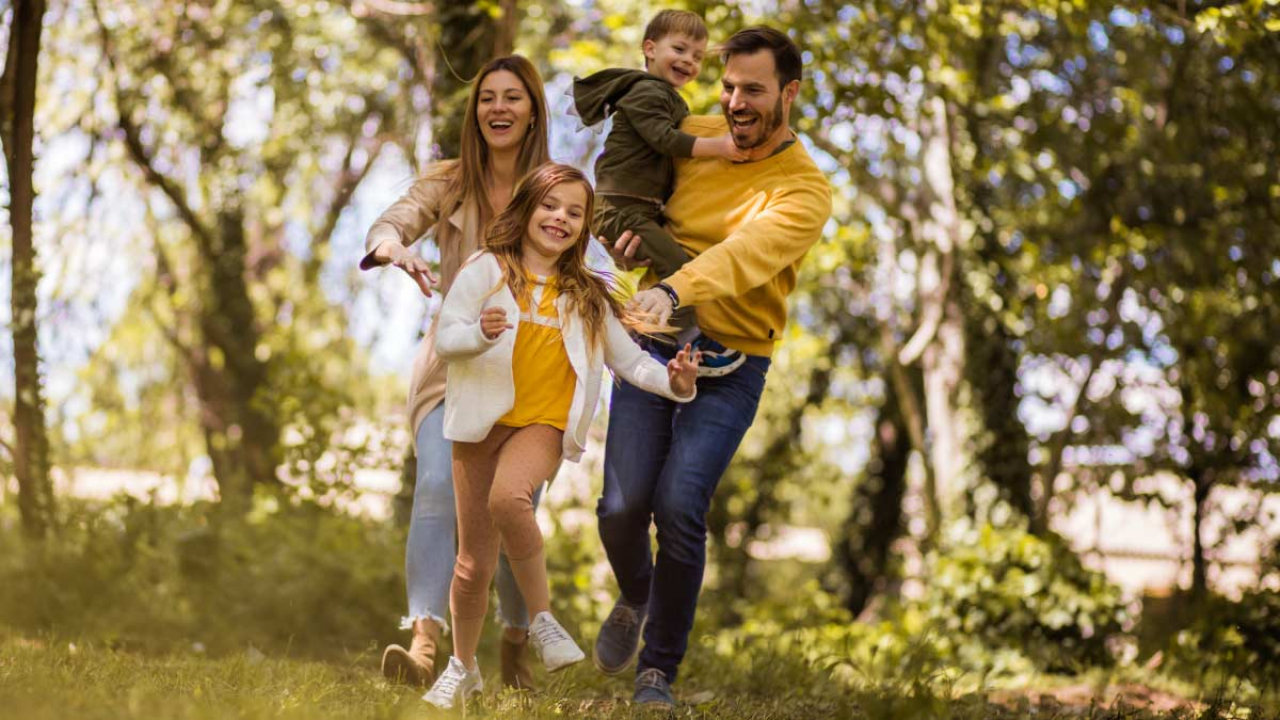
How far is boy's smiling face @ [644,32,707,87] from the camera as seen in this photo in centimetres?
480

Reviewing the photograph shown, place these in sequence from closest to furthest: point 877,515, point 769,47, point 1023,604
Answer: point 769,47
point 1023,604
point 877,515

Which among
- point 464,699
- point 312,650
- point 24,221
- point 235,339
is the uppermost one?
point 24,221

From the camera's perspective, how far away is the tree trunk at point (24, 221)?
22.7 ft

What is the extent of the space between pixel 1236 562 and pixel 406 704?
8.50 metres

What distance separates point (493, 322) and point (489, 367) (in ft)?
0.77

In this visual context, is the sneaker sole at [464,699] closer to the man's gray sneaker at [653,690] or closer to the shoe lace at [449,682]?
the shoe lace at [449,682]

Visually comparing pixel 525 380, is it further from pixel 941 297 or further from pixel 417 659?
pixel 941 297

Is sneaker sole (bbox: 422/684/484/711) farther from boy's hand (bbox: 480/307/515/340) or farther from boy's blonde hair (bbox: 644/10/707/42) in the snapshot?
boy's blonde hair (bbox: 644/10/707/42)

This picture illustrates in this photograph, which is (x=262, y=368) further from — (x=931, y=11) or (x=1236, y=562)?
(x=1236, y=562)

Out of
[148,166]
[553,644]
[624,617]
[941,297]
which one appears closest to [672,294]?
[553,644]

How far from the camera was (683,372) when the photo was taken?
13.6ft

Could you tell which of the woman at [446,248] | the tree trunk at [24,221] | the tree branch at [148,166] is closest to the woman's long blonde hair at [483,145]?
the woman at [446,248]

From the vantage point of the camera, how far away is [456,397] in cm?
412

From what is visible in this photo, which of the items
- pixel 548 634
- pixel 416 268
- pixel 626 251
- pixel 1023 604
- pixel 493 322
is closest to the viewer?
pixel 493 322
